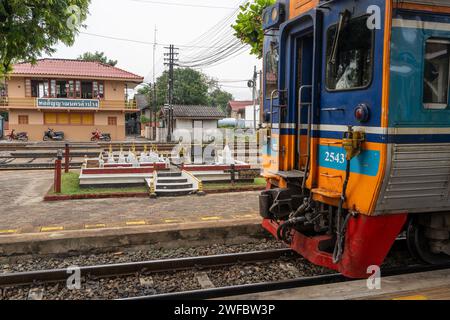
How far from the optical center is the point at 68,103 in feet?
127

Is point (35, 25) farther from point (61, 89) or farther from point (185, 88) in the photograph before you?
point (185, 88)

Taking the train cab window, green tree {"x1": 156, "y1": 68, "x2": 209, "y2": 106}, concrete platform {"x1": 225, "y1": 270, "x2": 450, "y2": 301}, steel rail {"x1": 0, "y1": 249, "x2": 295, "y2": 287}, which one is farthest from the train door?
green tree {"x1": 156, "y1": 68, "x2": 209, "y2": 106}

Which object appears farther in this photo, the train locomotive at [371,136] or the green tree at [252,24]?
the green tree at [252,24]

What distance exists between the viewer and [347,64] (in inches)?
175

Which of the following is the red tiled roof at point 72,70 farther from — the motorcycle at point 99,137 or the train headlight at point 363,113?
the train headlight at point 363,113

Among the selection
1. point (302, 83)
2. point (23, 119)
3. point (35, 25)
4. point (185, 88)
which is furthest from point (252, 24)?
point (185, 88)

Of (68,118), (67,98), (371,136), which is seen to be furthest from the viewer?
(68,118)

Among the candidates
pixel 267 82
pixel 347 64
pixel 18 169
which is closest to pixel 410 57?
pixel 347 64

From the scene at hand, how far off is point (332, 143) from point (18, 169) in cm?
1446

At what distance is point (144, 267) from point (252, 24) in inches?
193

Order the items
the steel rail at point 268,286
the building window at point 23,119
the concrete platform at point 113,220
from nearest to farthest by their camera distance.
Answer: the steel rail at point 268,286 → the concrete platform at point 113,220 → the building window at point 23,119

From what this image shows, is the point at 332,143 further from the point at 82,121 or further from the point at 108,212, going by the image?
the point at 82,121

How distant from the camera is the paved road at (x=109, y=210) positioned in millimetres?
7531

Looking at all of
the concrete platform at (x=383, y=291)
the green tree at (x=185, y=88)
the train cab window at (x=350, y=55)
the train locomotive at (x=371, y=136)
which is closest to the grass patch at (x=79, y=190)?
the train locomotive at (x=371, y=136)
